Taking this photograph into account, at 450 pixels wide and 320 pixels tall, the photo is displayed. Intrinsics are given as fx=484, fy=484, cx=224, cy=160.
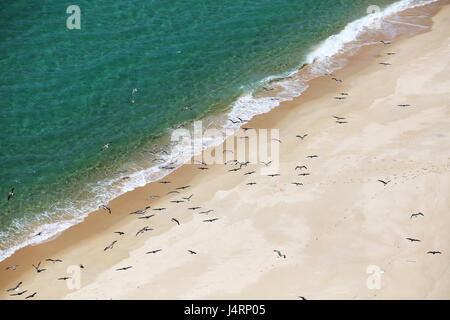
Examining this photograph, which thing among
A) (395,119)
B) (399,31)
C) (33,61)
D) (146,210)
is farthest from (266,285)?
(399,31)

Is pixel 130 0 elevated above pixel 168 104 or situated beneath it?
elevated above

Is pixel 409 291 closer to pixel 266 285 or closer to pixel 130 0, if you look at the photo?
pixel 266 285

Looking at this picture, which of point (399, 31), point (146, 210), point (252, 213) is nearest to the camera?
point (252, 213)

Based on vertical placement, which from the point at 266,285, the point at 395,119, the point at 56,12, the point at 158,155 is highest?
the point at 56,12

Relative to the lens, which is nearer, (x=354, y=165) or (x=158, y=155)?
(x=354, y=165)

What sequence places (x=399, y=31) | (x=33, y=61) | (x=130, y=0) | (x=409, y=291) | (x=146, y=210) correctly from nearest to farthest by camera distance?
(x=409, y=291)
(x=146, y=210)
(x=33, y=61)
(x=399, y=31)
(x=130, y=0)
